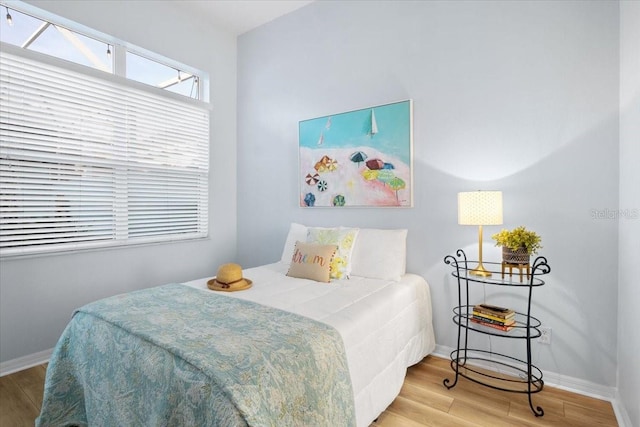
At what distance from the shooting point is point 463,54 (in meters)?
2.43

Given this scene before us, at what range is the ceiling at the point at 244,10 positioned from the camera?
3.28 m

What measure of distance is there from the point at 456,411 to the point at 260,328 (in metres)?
1.27

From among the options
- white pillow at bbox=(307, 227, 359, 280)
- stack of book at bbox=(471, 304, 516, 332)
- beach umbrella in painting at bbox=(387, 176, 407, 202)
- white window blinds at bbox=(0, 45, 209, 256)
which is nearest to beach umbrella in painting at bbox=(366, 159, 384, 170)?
beach umbrella in painting at bbox=(387, 176, 407, 202)

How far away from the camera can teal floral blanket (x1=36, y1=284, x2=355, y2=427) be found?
3.67 ft

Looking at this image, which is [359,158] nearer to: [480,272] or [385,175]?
[385,175]

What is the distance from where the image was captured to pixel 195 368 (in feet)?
3.83

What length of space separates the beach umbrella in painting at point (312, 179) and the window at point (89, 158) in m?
1.24

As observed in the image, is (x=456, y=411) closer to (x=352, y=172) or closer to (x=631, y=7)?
(x=352, y=172)

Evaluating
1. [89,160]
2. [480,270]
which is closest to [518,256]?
[480,270]

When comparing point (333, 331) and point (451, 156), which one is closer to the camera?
point (333, 331)

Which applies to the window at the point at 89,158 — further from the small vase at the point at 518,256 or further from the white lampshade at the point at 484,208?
the small vase at the point at 518,256

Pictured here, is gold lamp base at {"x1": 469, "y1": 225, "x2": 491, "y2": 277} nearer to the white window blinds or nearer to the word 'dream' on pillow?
the word 'dream' on pillow

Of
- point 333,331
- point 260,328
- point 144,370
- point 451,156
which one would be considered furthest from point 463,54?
point 144,370

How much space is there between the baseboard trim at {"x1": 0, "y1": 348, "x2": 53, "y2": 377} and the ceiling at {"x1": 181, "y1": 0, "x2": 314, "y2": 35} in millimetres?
3375
